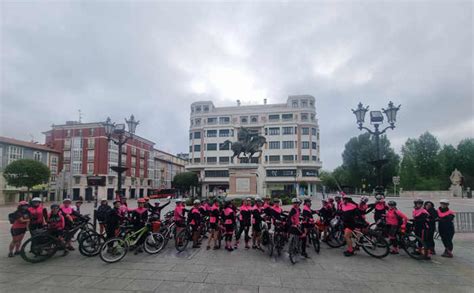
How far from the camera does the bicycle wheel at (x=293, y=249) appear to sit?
696 centimetres

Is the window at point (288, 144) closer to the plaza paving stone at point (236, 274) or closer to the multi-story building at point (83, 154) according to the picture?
the multi-story building at point (83, 154)

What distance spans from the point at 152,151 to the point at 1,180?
115ft

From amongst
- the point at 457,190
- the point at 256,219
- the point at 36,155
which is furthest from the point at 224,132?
the point at 256,219

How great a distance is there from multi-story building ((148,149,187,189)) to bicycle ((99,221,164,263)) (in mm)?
67399

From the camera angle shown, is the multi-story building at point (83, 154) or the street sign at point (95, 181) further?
the multi-story building at point (83, 154)

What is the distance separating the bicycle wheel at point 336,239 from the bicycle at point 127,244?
6093 millimetres

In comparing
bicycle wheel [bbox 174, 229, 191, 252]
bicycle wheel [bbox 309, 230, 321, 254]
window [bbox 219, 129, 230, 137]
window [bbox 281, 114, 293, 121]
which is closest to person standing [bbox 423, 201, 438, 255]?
bicycle wheel [bbox 309, 230, 321, 254]

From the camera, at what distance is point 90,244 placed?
787cm

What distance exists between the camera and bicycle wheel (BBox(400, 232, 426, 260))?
753cm

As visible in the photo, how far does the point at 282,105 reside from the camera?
6538 cm

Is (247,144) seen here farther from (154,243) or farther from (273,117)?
(273,117)

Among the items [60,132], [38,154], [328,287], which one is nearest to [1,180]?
[38,154]

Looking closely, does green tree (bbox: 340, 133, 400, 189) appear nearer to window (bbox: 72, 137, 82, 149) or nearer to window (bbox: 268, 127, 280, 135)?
window (bbox: 268, 127, 280, 135)

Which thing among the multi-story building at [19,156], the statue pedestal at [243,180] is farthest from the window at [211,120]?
the statue pedestal at [243,180]
